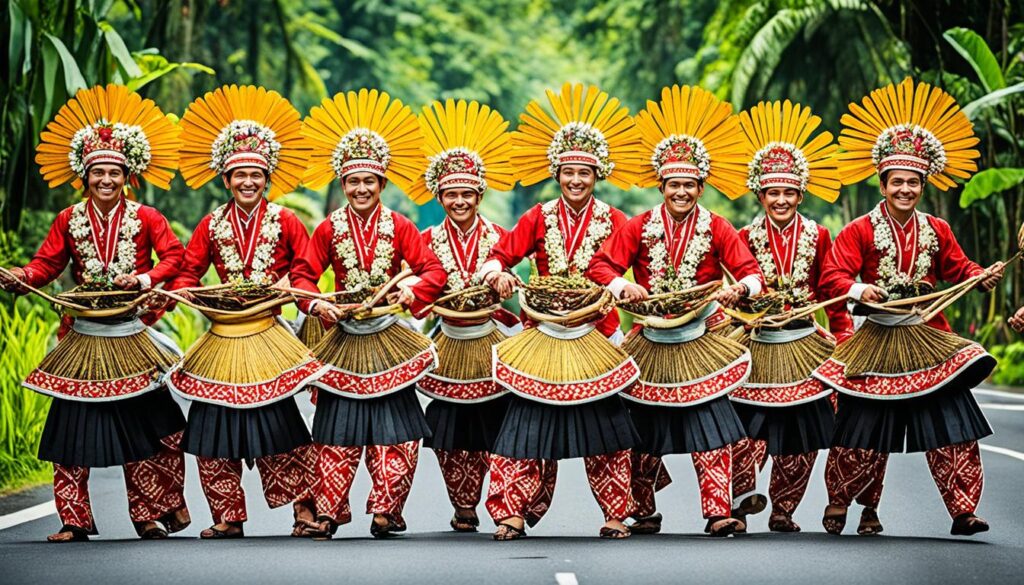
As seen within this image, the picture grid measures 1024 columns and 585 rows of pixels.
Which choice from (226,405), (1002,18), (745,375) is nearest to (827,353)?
(745,375)

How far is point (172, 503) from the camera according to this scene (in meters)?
10.1

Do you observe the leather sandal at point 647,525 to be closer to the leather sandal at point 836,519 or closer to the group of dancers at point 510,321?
the group of dancers at point 510,321

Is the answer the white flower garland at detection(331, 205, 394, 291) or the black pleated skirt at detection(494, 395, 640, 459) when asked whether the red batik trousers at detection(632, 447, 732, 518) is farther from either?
the white flower garland at detection(331, 205, 394, 291)

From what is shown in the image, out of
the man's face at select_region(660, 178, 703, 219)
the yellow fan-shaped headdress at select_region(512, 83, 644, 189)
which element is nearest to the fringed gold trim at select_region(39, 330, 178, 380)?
the yellow fan-shaped headdress at select_region(512, 83, 644, 189)

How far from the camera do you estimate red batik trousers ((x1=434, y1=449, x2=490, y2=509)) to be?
10.4 metres

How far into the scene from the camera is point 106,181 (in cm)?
1007

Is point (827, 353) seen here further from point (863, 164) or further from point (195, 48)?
point (195, 48)

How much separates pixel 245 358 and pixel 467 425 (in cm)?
143

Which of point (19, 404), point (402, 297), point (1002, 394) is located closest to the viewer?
point (402, 297)

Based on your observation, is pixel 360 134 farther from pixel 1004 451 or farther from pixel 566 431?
pixel 1004 451

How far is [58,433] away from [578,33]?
27597 millimetres

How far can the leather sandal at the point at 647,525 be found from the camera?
33.2 feet

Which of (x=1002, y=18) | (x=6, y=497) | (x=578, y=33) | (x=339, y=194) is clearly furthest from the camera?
(x=578, y=33)

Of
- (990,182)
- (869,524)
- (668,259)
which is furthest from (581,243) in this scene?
(990,182)
